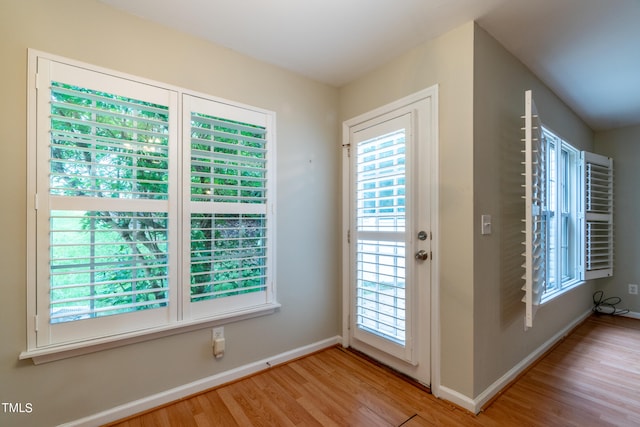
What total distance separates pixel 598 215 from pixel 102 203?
4837mm

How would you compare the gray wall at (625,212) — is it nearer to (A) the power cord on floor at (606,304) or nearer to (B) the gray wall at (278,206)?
(A) the power cord on floor at (606,304)

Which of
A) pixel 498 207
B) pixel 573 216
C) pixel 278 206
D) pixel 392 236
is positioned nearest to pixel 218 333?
pixel 278 206

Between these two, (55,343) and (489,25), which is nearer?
(55,343)

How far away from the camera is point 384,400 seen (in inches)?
73.9

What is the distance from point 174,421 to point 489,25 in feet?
10.0

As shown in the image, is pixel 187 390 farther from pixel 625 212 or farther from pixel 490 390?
pixel 625 212

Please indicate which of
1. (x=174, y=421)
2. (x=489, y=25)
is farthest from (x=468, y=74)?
(x=174, y=421)

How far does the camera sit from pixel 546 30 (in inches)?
73.1

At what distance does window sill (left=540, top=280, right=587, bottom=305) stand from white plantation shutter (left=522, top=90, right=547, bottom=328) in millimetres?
642

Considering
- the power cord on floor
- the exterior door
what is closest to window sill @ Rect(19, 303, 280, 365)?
the exterior door

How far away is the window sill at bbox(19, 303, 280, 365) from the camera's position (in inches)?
58.1

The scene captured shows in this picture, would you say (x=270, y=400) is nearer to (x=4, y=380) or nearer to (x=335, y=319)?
(x=335, y=319)

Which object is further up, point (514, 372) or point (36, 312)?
point (36, 312)

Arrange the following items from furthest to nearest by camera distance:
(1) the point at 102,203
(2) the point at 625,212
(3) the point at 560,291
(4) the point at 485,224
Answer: (2) the point at 625,212 → (3) the point at 560,291 → (4) the point at 485,224 → (1) the point at 102,203
